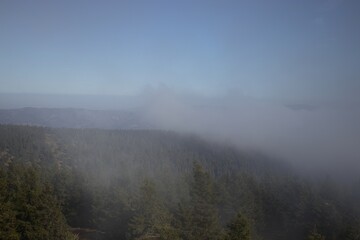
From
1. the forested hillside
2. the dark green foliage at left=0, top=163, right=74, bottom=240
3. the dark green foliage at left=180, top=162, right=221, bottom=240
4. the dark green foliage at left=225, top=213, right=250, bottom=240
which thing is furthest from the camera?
the dark green foliage at left=180, top=162, right=221, bottom=240

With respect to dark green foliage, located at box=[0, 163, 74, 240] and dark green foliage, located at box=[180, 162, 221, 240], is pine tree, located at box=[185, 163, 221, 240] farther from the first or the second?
dark green foliage, located at box=[0, 163, 74, 240]

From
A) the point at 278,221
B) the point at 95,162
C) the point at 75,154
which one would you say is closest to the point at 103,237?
the point at 278,221

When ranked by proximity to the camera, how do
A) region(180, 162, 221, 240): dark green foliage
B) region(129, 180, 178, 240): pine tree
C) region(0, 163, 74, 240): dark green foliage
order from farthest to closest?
region(129, 180, 178, 240): pine tree
region(180, 162, 221, 240): dark green foliage
region(0, 163, 74, 240): dark green foliage

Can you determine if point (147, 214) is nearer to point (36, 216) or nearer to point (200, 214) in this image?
point (200, 214)

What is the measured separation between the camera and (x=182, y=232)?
119ft

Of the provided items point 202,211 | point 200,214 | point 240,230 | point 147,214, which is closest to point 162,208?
point 147,214

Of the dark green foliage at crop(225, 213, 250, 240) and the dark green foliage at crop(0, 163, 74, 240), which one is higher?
the dark green foliage at crop(225, 213, 250, 240)

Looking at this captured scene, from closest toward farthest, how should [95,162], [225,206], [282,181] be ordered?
[225,206]
[282,181]
[95,162]

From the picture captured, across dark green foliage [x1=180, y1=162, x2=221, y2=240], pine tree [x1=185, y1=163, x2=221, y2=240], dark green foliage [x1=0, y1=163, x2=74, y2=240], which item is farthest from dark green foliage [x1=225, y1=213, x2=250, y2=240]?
dark green foliage [x1=0, y1=163, x2=74, y2=240]

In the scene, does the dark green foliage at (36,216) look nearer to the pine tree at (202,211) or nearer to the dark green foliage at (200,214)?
the dark green foliage at (200,214)

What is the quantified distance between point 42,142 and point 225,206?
162193mm

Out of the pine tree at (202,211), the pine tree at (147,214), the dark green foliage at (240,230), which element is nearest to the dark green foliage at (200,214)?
the pine tree at (202,211)

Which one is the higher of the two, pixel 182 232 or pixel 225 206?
pixel 182 232

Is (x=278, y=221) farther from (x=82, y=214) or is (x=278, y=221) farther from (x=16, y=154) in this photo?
(x=16, y=154)
